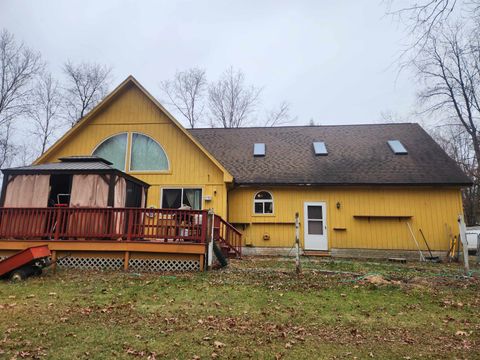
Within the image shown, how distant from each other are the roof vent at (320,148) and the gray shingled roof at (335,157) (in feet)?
0.65

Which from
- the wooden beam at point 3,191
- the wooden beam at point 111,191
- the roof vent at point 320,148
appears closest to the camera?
the wooden beam at point 111,191

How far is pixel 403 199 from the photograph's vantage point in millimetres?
12891

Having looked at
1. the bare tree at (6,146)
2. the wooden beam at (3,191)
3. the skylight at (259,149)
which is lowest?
the wooden beam at (3,191)

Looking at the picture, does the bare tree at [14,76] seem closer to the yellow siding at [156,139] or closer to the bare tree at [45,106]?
the bare tree at [45,106]

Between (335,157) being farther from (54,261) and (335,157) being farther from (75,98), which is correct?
(75,98)

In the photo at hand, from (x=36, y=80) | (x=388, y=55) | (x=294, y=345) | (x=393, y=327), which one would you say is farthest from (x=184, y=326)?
(x=36, y=80)

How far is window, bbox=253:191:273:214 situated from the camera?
43.7 feet

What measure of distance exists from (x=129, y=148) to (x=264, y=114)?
1884cm

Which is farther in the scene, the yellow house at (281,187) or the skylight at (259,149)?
the skylight at (259,149)

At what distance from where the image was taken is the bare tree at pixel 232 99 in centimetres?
2854

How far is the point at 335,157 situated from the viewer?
1466cm

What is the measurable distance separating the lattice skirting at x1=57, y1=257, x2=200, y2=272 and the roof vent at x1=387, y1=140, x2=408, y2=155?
429 inches

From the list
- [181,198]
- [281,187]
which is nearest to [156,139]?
[181,198]

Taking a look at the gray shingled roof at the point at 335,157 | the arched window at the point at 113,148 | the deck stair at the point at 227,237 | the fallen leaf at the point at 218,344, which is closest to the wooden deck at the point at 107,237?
the deck stair at the point at 227,237
